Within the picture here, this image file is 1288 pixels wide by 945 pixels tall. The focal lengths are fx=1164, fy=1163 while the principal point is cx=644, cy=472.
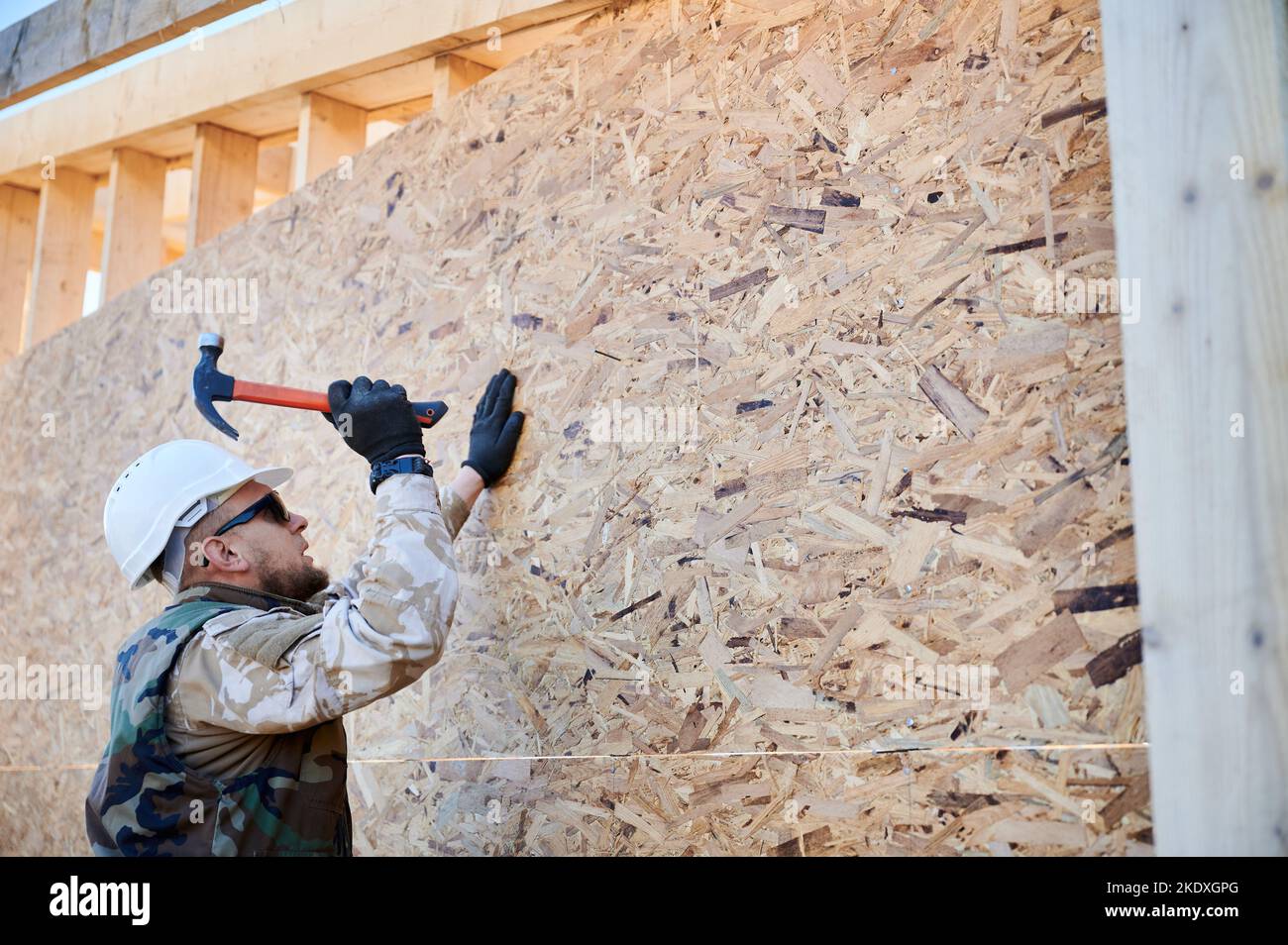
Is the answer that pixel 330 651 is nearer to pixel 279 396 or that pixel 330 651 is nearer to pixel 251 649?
pixel 251 649

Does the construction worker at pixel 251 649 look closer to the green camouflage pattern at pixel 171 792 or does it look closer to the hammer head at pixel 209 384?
the green camouflage pattern at pixel 171 792

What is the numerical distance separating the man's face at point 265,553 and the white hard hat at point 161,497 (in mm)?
54

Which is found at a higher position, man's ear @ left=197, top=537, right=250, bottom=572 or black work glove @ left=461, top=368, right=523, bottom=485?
black work glove @ left=461, top=368, right=523, bottom=485

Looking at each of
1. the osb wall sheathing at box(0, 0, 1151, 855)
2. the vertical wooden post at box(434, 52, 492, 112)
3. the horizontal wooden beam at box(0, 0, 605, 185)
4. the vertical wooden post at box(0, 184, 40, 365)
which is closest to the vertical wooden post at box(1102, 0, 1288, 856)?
the osb wall sheathing at box(0, 0, 1151, 855)

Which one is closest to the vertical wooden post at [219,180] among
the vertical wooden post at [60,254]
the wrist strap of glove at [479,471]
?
the vertical wooden post at [60,254]

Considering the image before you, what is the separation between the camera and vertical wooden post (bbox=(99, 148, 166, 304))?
5.34 meters

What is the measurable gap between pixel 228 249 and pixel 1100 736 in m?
3.60

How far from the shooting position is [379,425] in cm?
289

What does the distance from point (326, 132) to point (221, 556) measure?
Answer: 2.27 m

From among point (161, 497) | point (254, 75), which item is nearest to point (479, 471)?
point (161, 497)

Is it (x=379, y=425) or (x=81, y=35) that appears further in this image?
(x=81, y=35)

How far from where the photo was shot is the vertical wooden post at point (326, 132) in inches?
177

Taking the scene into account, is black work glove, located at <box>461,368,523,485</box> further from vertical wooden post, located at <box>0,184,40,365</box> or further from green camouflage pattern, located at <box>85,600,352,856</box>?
vertical wooden post, located at <box>0,184,40,365</box>
